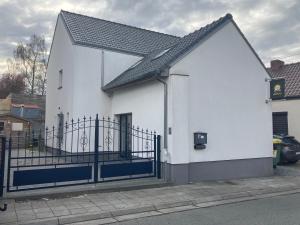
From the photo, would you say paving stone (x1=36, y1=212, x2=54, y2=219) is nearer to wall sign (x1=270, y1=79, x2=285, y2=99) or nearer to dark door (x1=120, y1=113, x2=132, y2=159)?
dark door (x1=120, y1=113, x2=132, y2=159)

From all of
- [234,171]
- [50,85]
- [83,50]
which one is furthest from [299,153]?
[50,85]

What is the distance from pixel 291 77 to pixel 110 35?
468 inches

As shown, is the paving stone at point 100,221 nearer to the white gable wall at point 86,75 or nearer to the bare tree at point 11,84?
the white gable wall at point 86,75

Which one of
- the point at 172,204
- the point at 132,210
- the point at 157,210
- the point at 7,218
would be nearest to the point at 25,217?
the point at 7,218

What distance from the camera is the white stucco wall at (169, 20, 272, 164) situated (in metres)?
10.3

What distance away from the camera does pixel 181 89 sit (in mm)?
10336

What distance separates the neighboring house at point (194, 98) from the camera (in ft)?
33.9

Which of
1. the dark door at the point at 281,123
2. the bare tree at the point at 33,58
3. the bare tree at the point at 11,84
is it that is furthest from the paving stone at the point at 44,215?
the bare tree at the point at 11,84

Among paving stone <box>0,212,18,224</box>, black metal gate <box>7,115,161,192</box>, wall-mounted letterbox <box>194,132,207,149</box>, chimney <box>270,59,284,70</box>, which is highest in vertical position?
chimney <box>270,59,284,70</box>

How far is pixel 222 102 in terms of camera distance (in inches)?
450

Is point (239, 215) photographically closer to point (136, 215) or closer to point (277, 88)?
point (136, 215)

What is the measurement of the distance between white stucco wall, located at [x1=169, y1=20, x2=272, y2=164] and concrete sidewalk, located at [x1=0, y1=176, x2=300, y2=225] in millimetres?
1395

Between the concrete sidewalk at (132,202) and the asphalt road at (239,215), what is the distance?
408mm

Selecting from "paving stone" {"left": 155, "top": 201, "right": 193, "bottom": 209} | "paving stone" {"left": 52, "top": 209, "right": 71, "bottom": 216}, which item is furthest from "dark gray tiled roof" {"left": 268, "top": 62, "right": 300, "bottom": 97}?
"paving stone" {"left": 52, "top": 209, "right": 71, "bottom": 216}
